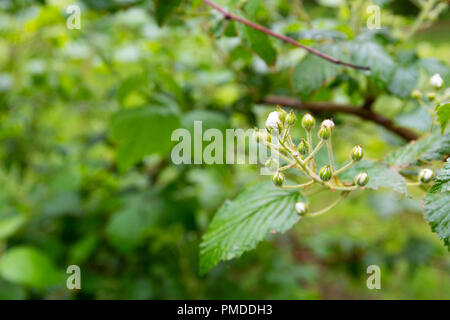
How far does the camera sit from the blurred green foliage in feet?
2.27

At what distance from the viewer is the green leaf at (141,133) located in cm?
69

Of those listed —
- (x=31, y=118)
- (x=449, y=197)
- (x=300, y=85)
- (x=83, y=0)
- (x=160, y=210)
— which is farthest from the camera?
(x=31, y=118)

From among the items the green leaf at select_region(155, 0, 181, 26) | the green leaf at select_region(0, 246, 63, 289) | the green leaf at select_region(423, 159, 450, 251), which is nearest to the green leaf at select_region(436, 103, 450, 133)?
the green leaf at select_region(423, 159, 450, 251)

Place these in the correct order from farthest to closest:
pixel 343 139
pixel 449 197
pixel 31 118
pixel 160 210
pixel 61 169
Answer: pixel 31 118 → pixel 61 169 → pixel 343 139 → pixel 160 210 → pixel 449 197

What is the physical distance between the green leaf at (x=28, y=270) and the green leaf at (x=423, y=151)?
655 millimetres

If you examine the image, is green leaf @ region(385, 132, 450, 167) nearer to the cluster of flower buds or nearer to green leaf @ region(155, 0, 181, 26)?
the cluster of flower buds

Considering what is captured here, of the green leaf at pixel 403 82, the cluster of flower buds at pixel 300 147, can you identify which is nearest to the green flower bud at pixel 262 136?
the cluster of flower buds at pixel 300 147

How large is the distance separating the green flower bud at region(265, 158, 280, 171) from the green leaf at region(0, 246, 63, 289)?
0.56 meters

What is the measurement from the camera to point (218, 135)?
2.16 ft

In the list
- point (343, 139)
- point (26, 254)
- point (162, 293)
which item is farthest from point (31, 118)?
point (343, 139)

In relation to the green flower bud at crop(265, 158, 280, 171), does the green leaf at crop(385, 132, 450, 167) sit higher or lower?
higher
